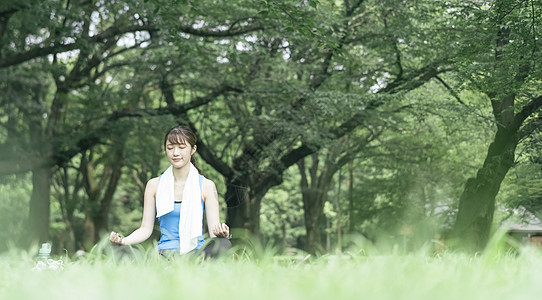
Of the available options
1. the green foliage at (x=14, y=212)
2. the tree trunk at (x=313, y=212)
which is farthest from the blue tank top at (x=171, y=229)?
the green foliage at (x=14, y=212)

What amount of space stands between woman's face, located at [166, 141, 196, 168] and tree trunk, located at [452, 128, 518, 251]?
1048 cm

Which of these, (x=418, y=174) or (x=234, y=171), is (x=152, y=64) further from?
(x=418, y=174)

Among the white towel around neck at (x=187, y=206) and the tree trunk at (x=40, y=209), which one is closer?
the white towel around neck at (x=187, y=206)

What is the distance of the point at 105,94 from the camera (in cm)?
1850

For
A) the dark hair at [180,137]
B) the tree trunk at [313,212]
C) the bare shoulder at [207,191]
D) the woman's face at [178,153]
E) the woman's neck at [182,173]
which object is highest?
the dark hair at [180,137]

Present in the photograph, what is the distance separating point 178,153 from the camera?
16.6 ft

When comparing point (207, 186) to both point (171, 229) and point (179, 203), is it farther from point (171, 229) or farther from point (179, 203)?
point (171, 229)

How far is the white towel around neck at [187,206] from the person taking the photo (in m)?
4.73

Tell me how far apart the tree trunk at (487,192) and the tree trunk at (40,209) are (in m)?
12.9

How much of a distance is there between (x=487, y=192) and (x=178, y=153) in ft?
36.5

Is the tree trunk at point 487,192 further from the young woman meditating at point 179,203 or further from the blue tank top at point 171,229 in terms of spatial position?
the blue tank top at point 171,229

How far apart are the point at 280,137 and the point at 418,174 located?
768cm

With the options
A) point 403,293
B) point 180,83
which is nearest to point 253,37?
point 180,83

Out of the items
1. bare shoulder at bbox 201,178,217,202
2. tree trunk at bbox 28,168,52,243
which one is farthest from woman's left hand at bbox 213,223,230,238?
tree trunk at bbox 28,168,52,243
